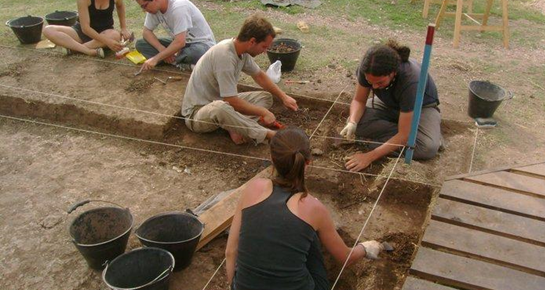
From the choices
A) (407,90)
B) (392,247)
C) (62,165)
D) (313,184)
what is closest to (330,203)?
(313,184)

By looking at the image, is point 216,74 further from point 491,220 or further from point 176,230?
point 491,220

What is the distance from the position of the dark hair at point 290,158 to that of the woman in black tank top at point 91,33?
13.6ft

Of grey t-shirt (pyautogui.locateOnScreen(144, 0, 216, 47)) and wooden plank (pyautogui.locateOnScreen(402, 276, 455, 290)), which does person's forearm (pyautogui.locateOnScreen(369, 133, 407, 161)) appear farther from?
grey t-shirt (pyautogui.locateOnScreen(144, 0, 216, 47))

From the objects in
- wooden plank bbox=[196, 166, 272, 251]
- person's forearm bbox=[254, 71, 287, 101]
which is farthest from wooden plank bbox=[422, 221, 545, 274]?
person's forearm bbox=[254, 71, 287, 101]

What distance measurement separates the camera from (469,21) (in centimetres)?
752

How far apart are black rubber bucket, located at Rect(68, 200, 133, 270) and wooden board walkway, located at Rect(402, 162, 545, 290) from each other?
1767 mm

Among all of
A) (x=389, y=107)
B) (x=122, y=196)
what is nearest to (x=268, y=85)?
(x=389, y=107)

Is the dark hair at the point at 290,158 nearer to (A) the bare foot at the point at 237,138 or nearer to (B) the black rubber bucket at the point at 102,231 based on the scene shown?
(B) the black rubber bucket at the point at 102,231

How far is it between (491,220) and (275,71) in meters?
2.95

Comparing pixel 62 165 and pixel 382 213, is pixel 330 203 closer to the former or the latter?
pixel 382 213

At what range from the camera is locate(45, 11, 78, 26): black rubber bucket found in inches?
250

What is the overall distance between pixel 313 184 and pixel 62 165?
2.21 m

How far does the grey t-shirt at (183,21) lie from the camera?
202 inches

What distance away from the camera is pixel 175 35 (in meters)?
5.18
